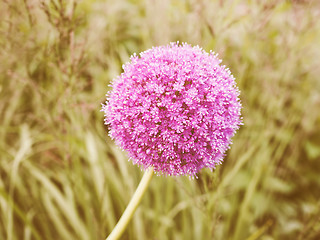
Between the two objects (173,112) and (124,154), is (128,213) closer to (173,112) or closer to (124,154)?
(173,112)

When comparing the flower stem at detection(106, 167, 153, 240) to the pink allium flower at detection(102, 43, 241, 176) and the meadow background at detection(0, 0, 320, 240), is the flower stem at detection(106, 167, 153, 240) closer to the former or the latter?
the pink allium flower at detection(102, 43, 241, 176)

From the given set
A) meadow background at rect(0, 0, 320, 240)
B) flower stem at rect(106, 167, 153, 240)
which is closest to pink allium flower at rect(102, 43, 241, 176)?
flower stem at rect(106, 167, 153, 240)

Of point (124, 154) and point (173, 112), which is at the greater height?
point (124, 154)

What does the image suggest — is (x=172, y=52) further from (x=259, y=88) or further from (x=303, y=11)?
(x=259, y=88)

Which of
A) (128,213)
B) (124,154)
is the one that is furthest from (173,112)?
(124,154)

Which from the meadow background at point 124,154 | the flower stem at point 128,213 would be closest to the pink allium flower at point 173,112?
the flower stem at point 128,213

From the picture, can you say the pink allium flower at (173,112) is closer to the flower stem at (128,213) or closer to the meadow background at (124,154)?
the flower stem at (128,213)

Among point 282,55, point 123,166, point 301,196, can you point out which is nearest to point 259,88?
point 282,55
